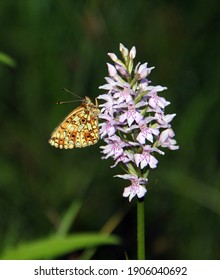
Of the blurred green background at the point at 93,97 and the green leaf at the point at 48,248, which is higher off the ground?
the blurred green background at the point at 93,97

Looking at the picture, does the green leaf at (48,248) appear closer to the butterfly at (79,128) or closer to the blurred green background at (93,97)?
the butterfly at (79,128)

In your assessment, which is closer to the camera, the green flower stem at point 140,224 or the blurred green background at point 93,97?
the green flower stem at point 140,224

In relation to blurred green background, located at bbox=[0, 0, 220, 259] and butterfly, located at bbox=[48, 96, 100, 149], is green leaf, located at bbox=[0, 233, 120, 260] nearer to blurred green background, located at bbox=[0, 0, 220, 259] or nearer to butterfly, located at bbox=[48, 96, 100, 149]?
butterfly, located at bbox=[48, 96, 100, 149]

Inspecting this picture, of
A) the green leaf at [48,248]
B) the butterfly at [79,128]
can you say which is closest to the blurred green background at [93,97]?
the butterfly at [79,128]

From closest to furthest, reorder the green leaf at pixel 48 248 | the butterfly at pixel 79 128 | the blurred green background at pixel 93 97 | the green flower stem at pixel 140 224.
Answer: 1. the green flower stem at pixel 140 224
2. the green leaf at pixel 48 248
3. the butterfly at pixel 79 128
4. the blurred green background at pixel 93 97

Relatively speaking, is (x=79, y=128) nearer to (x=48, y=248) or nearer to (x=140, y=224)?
(x=48, y=248)

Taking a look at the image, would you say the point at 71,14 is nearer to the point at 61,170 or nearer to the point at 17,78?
the point at 17,78

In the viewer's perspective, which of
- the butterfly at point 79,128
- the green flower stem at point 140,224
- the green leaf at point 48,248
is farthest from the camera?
the butterfly at point 79,128

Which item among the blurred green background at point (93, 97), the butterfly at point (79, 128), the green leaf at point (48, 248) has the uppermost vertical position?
the blurred green background at point (93, 97)
